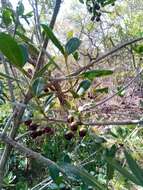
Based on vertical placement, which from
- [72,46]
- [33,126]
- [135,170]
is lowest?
[135,170]

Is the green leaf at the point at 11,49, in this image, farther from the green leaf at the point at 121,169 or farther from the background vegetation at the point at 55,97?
the green leaf at the point at 121,169

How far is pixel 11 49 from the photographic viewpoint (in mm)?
566

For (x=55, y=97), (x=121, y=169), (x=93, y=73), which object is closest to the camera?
(x=121, y=169)

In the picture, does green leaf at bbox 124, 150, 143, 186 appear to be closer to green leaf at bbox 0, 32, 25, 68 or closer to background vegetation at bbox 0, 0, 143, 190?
background vegetation at bbox 0, 0, 143, 190

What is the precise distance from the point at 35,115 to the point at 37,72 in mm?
146

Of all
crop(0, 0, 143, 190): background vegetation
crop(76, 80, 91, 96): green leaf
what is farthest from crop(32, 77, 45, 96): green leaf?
crop(76, 80, 91, 96): green leaf

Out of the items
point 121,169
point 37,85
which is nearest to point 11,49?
point 37,85

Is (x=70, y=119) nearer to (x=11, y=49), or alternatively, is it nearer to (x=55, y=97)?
(x=55, y=97)

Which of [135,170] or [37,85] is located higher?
[37,85]

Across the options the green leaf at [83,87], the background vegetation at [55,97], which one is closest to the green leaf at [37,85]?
the background vegetation at [55,97]

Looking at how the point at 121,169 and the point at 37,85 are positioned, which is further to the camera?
the point at 37,85

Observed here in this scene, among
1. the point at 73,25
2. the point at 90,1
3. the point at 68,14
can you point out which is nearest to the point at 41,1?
the point at 90,1

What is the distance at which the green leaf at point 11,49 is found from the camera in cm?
56

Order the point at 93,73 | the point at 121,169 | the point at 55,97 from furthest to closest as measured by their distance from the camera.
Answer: the point at 55,97 < the point at 93,73 < the point at 121,169
